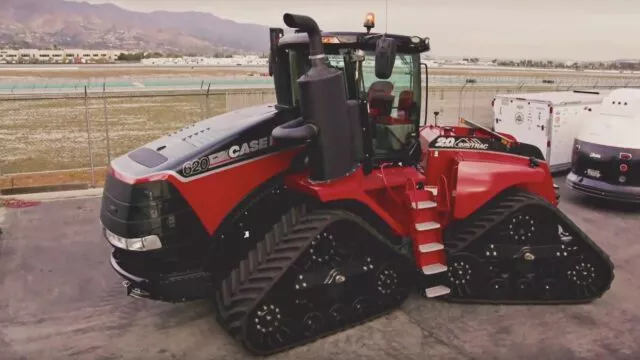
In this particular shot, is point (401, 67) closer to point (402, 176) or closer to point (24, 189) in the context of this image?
point (402, 176)

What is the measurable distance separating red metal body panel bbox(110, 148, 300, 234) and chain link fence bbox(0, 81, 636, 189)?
7.68m

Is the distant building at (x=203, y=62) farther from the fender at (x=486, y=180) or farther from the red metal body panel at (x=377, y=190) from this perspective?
the red metal body panel at (x=377, y=190)

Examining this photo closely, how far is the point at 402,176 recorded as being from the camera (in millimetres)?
6414

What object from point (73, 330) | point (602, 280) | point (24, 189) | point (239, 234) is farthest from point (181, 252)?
point (24, 189)

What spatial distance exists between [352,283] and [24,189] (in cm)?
940

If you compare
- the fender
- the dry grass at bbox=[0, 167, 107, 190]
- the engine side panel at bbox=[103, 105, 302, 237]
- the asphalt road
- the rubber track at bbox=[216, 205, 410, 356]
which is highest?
the engine side panel at bbox=[103, 105, 302, 237]

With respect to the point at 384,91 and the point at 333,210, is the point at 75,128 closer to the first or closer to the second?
the point at 384,91

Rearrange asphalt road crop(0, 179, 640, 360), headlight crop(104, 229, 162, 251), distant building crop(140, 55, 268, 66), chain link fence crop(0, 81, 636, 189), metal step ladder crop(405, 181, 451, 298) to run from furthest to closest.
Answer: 1. distant building crop(140, 55, 268, 66)
2. chain link fence crop(0, 81, 636, 189)
3. metal step ladder crop(405, 181, 451, 298)
4. asphalt road crop(0, 179, 640, 360)
5. headlight crop(104, 229, 162, 251)

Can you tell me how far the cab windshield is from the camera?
588 cm

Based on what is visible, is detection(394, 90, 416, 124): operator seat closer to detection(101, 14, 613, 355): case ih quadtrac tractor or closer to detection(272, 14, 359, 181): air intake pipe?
detection(101, 14, 613, 355): case ih quadtrac tractor

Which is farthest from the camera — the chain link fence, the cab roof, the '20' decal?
the chain link fence

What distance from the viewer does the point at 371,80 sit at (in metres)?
6.03

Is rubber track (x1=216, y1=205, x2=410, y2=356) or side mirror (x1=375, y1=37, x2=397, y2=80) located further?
rubber track (x1=216, y1=205, x2=410, y2=356)

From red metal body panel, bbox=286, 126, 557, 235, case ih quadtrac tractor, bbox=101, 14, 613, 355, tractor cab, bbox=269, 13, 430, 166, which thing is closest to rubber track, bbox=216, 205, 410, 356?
case ih quadtrac tractor, bbox=101, 14, 613, 355
